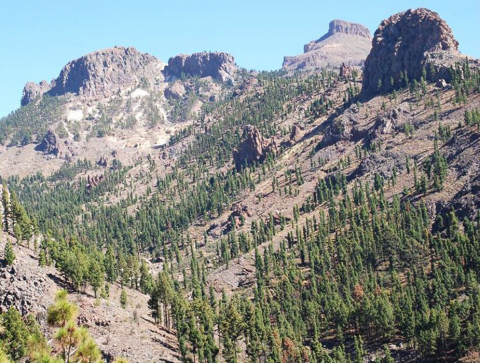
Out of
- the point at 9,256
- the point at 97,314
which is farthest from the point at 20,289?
the point at 97,314

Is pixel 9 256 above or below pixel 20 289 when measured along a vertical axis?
above

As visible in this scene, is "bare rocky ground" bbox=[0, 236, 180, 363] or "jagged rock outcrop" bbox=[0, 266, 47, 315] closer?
"bare rocky ground" bbox=[0, 236, 180, 363]

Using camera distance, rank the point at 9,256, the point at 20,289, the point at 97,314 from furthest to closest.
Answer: the point at 97,314
the point at 9,256
the point at 20,289

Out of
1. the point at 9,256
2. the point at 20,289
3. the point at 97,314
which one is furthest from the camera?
the point at 97,314

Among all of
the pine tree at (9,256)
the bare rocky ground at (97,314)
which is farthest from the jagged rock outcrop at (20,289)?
the pine tree at (9,256)

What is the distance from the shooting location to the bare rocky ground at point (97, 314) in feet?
348

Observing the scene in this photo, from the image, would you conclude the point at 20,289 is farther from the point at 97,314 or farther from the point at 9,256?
the point at 97,314

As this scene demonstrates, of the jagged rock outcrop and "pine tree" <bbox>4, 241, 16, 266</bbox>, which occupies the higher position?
"pine tree" <bbox>4, 241, 16, 266</bbox>

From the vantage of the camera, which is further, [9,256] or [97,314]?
[97,314]

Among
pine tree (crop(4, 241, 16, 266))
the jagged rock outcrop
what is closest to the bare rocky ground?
the jagged rock outcrop

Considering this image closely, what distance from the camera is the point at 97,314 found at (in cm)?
11506

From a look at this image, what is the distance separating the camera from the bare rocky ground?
348 feet

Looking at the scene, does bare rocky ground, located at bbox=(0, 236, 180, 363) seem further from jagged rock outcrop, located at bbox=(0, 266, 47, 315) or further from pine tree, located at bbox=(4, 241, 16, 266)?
pine tree, located at bbox=(4, 241, 16, 266)

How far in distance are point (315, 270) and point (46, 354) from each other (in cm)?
17308
